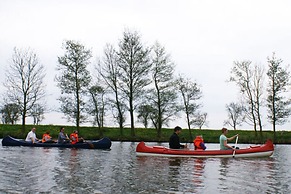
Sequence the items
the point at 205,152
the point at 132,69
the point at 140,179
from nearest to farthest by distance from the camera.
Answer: the point at 140,179 < the point at 205,152 < the point at 132,69

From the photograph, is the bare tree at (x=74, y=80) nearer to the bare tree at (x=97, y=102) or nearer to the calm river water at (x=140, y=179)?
the bare tree at (x=97, y=102)

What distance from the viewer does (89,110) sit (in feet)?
150

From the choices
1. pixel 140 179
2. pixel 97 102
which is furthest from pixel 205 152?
pixel 97 102

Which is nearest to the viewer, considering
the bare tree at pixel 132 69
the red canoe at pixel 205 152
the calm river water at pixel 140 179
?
the calm river water at pixel 140 179

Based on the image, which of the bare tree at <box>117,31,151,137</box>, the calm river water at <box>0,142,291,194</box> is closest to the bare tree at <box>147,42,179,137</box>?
the bare tree at <box>117,31,151,137</box>

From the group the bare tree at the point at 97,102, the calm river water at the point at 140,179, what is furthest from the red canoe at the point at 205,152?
the bare tree at the point at 97,102

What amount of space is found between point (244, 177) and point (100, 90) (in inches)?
1296

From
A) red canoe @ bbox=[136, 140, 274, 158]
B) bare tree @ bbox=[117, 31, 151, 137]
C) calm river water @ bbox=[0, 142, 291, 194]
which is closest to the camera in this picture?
calm river water @ bbox=[0, 142, 291, 194]

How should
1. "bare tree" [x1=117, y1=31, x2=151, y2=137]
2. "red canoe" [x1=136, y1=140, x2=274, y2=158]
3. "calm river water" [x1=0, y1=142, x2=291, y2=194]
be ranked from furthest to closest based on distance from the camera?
"bare tree" [x1=117, y1=31, x2=151, y2=137] < "red canoe" [x1=136, y1=140, x2=274, y2=158] < "calm river water" [x1=0, y1=142, x2=291, y2=194]

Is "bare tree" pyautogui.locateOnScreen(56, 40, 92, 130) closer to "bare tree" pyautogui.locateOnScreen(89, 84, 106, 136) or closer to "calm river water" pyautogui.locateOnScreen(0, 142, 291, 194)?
"bare tree" pyautogui.locateOnScreen(89, 84, 106, 136)

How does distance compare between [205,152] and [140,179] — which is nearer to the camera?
[140,179]

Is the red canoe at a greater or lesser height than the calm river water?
greater

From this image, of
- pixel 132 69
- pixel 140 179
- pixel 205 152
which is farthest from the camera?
pixel 132 69

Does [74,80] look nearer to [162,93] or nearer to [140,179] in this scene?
[162,93]
